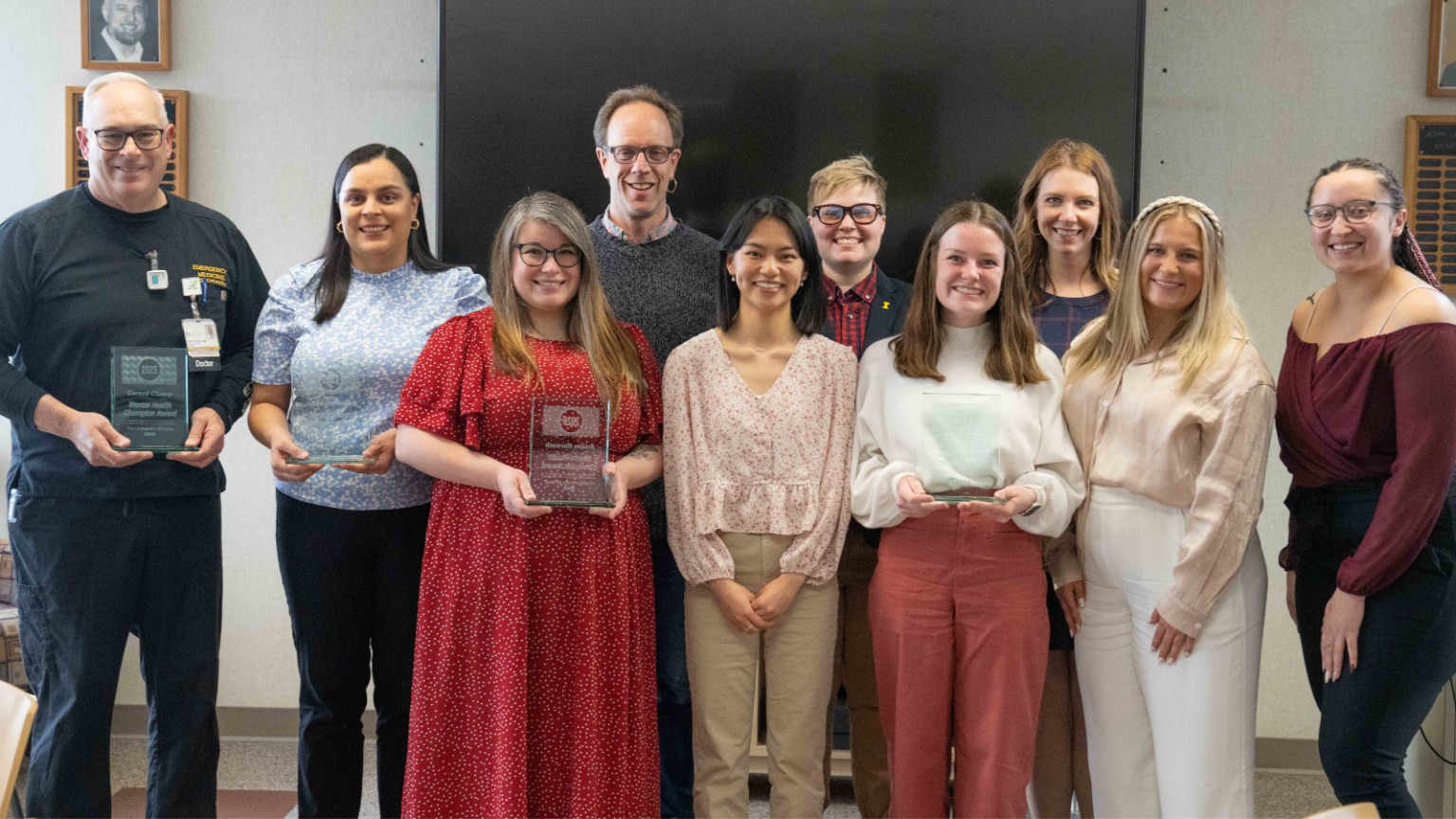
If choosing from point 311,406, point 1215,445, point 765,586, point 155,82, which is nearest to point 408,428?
point 311,406

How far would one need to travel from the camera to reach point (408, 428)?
6.72ft

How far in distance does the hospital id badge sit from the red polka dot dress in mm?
540

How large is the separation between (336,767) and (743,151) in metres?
2.29

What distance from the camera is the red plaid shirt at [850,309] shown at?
264 cm

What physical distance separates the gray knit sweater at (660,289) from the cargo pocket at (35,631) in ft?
4.49

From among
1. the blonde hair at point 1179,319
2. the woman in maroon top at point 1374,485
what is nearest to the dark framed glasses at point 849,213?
the blonde hair at point 1179,319

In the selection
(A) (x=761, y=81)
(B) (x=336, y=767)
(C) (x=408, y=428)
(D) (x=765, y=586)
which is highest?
(A) (x=761, y=81)

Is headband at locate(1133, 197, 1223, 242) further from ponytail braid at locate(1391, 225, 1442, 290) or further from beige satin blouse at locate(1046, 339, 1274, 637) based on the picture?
ponytail braid at locate(1391, 225, 1442, 290)

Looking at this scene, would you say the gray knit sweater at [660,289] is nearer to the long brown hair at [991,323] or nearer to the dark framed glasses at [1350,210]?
the long brown hair at [991,323]

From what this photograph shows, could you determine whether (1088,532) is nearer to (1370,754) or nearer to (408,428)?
(1370,754)

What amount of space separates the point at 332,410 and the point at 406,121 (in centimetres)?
186

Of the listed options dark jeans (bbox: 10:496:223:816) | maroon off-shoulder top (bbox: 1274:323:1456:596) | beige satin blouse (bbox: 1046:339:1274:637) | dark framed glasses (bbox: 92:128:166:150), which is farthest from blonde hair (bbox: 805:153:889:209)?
dark jeans (bbox: 10:496:223:816)

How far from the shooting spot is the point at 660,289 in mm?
2529

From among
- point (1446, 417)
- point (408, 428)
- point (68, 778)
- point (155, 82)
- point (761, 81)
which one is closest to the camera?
point (1446, 417)
